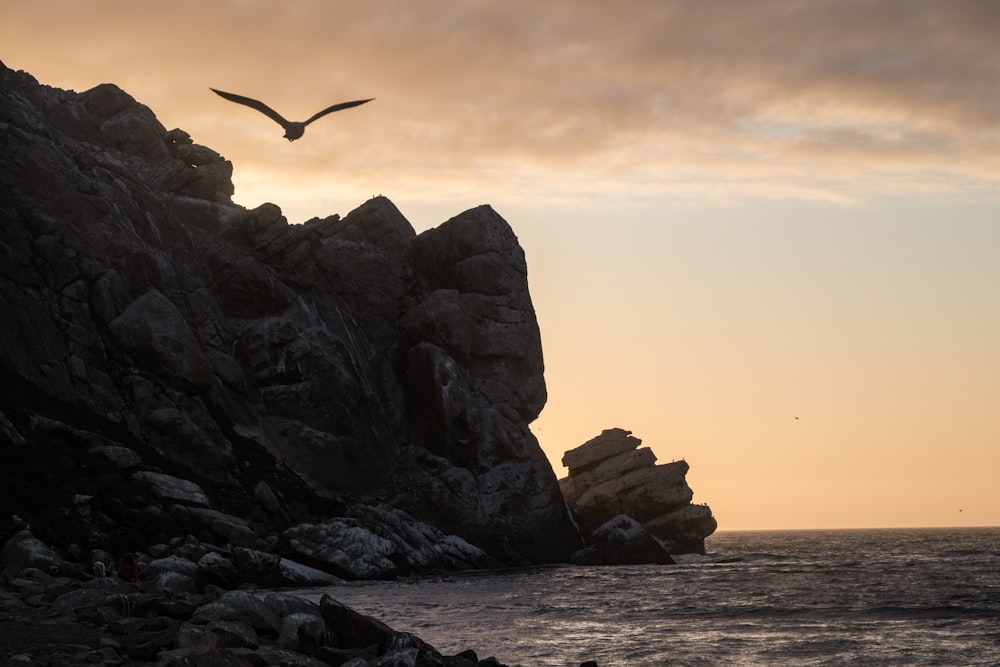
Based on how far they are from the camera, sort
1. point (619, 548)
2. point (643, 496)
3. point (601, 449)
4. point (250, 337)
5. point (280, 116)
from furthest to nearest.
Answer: point (601, 449) → point (643, 496) → point (619, 548) → point (250, 337) → point (280, 116)

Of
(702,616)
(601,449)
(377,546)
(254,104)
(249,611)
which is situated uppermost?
(254,104)

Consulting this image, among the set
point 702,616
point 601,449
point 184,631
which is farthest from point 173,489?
point 601,449

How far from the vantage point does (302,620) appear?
2862 cm

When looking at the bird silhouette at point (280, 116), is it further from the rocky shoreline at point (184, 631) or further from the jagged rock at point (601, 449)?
the jagged rock at point (601, 449)

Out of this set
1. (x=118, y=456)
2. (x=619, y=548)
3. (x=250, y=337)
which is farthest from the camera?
(x=619, y=548)

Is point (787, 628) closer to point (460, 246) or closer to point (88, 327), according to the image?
point (88, 327)

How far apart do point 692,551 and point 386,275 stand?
44.8 m

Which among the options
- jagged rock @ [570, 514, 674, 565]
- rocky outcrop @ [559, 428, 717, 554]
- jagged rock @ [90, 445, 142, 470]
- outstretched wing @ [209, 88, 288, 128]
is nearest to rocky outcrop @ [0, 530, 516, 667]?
outstretched wing @ [209, 88, 288, 128]

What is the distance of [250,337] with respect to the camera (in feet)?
316

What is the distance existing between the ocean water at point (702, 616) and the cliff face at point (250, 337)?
1595 cm

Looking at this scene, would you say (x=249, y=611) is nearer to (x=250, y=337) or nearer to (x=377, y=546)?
(x=377, y=546)

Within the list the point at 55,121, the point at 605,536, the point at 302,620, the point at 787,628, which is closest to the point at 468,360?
the point at 605,536

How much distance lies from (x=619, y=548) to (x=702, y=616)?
161ft

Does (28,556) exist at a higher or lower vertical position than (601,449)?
lower
